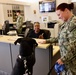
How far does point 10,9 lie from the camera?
7465 mm

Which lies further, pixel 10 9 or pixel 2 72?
pixel 10 9

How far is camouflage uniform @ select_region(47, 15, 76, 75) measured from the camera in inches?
54.9

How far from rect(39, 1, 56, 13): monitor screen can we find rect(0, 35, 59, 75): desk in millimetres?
5047

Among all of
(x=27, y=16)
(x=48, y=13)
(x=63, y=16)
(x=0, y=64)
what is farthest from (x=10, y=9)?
(x=63, y=16)

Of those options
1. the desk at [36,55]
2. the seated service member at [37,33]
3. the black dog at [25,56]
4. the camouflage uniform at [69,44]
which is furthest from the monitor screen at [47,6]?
the camouflage uniform at [69,44]

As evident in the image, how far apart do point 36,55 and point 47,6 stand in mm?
5389

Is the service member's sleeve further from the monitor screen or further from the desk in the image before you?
the monitor screen

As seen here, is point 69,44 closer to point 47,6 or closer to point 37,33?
point 37,33

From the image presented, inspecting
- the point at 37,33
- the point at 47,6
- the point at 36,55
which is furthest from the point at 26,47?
the point at 47,6

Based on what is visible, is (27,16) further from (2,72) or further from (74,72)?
(74,72)

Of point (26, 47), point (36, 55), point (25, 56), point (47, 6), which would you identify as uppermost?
point (47, 6)

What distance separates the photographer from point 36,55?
221cm

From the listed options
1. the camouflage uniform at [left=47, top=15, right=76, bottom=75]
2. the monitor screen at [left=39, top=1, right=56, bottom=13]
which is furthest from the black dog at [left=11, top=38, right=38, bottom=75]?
the monitor screen at [left=39, top=1, right=56, bottom=13]

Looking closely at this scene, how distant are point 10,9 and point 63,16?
6.41 metres
